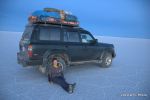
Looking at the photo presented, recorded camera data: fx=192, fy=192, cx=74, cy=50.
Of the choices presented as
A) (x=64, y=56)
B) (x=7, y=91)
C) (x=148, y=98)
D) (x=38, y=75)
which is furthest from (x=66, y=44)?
(x=148, y=98)

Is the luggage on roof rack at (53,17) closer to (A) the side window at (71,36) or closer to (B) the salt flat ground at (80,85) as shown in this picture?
(A) the side window at (71,36)

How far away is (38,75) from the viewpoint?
25.4 feet

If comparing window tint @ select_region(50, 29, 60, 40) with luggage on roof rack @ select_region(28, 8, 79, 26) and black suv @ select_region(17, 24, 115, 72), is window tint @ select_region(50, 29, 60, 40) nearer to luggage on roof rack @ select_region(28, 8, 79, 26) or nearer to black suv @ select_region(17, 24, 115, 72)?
black suv @ select_region(17, 24, 115, 72)

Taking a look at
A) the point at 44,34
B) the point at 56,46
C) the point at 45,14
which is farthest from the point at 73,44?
the point at 45,14

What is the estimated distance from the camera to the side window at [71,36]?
8.01 metres

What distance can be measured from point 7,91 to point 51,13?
3646 mm

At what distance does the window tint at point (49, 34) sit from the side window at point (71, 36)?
387mm

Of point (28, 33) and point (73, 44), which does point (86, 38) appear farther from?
point (28, 33)

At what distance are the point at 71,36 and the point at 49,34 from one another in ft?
3.54

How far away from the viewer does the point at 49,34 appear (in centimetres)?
755

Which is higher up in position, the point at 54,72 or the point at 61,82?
the point at 54,72

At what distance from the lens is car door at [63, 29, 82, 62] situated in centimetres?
795

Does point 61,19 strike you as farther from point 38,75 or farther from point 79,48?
point 38,75

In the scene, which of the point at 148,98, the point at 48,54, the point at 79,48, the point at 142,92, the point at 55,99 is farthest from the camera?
the point at 79,48
